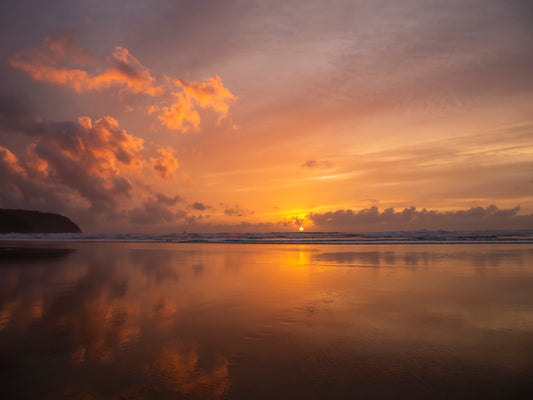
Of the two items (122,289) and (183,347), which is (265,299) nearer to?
(183,347)

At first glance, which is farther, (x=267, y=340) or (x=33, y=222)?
(x=33, y=222)

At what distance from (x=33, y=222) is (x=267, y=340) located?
12666cm

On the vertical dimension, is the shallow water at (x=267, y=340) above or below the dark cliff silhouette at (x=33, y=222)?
below

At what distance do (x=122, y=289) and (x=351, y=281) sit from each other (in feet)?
20.7

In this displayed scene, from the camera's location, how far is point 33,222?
106000 millimetres

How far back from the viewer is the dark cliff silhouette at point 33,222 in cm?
9006

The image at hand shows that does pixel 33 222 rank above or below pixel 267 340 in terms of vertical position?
above

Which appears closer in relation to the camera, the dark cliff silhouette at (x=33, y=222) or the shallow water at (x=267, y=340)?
the shallow water at (x=267, y=340)

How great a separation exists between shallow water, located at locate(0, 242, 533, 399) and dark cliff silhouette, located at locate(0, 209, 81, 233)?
10293 cm

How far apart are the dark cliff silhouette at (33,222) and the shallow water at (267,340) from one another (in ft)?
338

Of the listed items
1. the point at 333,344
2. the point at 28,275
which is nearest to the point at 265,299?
the point at 333,344

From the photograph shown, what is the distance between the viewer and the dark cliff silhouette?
90.1 metres

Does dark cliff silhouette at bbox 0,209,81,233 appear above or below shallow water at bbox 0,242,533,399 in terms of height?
above

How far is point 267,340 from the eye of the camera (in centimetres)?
468
